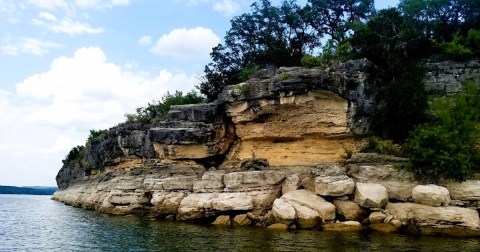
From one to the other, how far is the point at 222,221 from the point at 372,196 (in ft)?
28.5

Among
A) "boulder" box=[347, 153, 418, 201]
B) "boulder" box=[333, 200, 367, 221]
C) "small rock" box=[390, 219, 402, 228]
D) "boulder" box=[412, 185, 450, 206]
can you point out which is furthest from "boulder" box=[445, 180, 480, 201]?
"boulder" box=[333, 200, 367, 221]

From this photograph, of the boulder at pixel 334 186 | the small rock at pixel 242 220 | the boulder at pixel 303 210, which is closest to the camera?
the boulder at pixel 303 210

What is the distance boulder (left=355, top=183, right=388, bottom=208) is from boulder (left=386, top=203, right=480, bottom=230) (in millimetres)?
894

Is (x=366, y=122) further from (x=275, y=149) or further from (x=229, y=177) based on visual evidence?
(x=229, y=177)

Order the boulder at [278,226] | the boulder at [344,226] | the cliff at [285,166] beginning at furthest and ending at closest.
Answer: the boulder at [278,226], the cliff at [285,166], the boulder at [344,226]

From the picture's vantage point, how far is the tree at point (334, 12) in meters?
46.2

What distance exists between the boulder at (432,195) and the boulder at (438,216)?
0.27 metres

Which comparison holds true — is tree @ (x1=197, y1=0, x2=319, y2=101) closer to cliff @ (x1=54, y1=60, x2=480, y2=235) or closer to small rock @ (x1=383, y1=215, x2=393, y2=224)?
cliff @ (x1=54, y1=60, x2=480, y2=235)

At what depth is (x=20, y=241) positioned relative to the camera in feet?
64.9

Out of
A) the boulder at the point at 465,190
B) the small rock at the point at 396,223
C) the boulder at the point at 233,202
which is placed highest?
the boulder at the point at 465,190

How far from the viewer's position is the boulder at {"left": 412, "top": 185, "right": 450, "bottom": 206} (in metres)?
20.4

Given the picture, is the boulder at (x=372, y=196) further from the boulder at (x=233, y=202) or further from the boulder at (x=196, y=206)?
the boulder at (x=196, y=206)

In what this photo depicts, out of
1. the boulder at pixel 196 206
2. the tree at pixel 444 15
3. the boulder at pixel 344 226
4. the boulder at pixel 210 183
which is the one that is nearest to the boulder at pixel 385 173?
the boulder at pixel 344 226

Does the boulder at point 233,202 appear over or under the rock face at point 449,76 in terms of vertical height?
under
